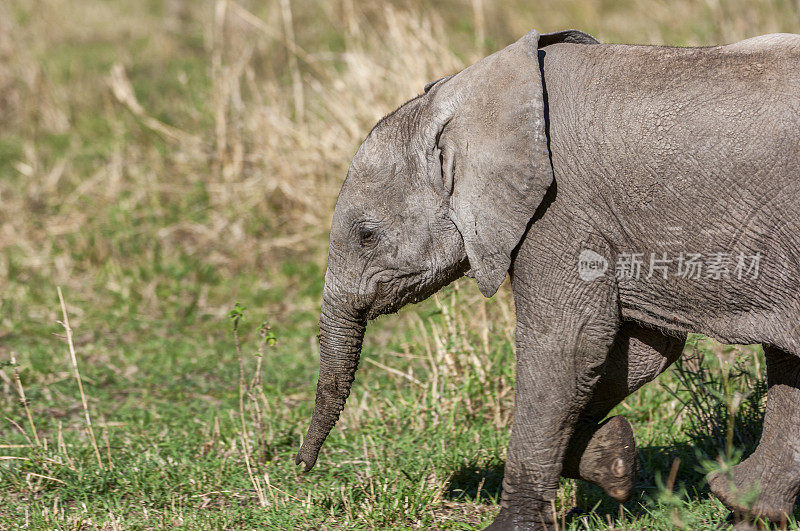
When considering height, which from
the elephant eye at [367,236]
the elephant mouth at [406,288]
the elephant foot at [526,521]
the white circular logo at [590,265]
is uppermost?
the elephant eye at [367,236]

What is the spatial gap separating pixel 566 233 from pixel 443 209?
0.52 meters

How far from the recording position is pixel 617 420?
416 centimetres

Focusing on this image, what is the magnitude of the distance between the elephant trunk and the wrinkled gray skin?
0.62ft

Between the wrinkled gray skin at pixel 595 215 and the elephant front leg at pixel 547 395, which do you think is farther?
the elephant front leg at pixel 547 395

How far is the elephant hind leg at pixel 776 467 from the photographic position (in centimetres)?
387

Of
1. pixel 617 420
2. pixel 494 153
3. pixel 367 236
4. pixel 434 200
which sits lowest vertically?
pixel 617 420

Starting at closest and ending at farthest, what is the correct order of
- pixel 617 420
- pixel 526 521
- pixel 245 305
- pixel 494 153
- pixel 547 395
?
pixel 494 153 < pixel 547 395 < pixel 526 521 < pixel 617 420 < pixel 245 305

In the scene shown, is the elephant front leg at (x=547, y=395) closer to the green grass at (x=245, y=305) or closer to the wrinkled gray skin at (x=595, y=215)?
the wrinkled gray skin at (x=595, y=215)

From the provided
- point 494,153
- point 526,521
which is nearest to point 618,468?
point 526,521

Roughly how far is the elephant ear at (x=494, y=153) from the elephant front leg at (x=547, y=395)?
0.29 meters

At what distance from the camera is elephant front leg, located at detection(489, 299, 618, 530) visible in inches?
153

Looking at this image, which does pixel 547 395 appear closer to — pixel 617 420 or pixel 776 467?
pixel 617 420

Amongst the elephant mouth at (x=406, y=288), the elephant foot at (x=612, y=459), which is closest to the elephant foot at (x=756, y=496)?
the elephant foot at (x=612, y=459)

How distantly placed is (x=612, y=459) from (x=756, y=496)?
1.86 ft
